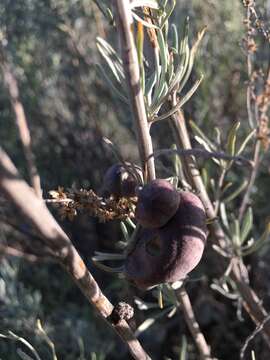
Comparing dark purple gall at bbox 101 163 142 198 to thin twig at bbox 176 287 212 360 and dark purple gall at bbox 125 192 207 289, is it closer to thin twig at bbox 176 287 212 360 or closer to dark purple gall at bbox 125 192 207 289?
dark purple gall at bbox 125 192 207 289

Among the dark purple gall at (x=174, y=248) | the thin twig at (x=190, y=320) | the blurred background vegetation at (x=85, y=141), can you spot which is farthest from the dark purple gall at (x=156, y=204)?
the blurred background vegetation at (x=85, y=141)

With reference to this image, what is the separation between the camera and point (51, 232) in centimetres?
44

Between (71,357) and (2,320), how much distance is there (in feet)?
0.66

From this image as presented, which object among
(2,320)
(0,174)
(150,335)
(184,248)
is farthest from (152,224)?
(150,335)

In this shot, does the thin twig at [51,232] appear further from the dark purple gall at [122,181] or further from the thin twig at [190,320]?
the thin twig at [190,320]

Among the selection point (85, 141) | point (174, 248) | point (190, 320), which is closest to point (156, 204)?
point (174, 248)

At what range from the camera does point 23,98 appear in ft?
5.73

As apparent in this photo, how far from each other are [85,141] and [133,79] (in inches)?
49.5

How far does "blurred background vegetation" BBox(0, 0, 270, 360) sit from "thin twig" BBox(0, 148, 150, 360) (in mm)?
594

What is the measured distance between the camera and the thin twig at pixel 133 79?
1.63 ft

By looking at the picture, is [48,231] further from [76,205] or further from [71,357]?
[71,357]

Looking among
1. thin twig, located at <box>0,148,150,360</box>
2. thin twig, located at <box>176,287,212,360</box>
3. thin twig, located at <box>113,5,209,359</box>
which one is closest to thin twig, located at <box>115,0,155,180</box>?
Result: thin twig, located at <box>113,5,209,359</box>

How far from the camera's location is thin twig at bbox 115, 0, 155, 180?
0.50 metres

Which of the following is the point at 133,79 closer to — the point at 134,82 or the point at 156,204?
the point at 134,82
